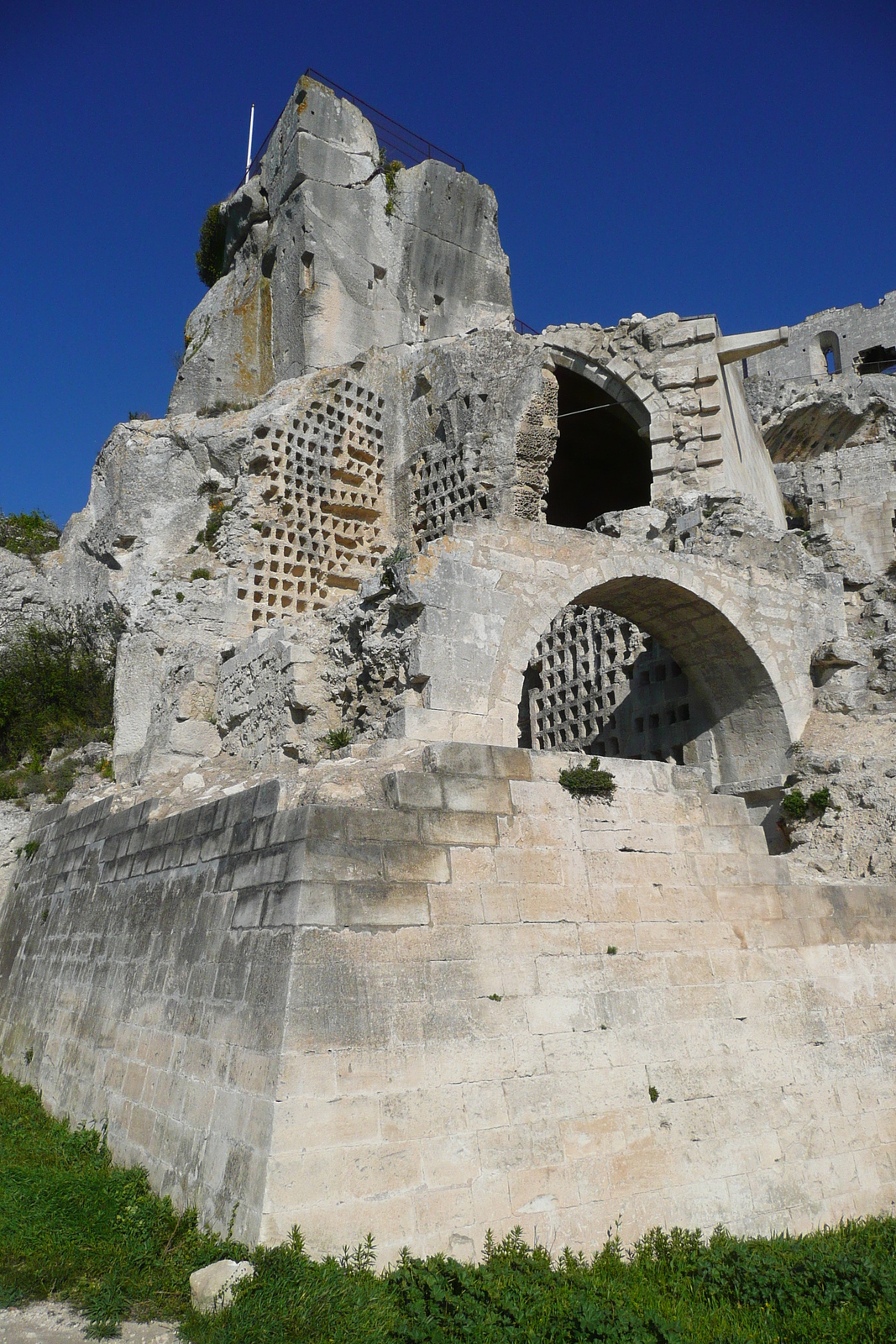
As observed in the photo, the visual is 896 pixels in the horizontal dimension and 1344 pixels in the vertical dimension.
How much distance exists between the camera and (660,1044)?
6281 mm

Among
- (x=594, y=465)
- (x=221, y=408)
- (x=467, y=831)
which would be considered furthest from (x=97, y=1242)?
(x=594, y=465)

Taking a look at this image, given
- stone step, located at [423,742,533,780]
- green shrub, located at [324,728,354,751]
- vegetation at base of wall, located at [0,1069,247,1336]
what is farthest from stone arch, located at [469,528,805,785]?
vegetation at base of wall, located at [0,1069,247,1336]

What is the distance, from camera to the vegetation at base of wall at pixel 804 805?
9125mm

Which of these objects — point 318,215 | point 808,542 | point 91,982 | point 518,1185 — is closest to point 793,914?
point 518,1185

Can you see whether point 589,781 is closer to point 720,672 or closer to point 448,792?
point 448,792

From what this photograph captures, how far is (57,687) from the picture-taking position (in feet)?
52.4

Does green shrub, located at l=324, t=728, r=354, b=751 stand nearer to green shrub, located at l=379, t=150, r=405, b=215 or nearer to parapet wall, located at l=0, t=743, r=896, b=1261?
parapet wall, located at l=0, t=743, r=896, b=1261

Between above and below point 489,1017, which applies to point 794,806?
above

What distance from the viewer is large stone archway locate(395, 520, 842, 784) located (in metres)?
8.09

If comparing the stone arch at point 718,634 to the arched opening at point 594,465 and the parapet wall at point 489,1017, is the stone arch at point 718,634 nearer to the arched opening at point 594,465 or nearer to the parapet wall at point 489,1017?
the parapet wall at point 489,1017

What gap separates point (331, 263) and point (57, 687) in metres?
9.23

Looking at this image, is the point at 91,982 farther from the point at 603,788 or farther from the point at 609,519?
the point at 609,519

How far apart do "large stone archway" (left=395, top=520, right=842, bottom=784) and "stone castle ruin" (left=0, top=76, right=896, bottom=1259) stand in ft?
0.12

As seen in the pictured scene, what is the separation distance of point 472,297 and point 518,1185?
1846 centimetres
